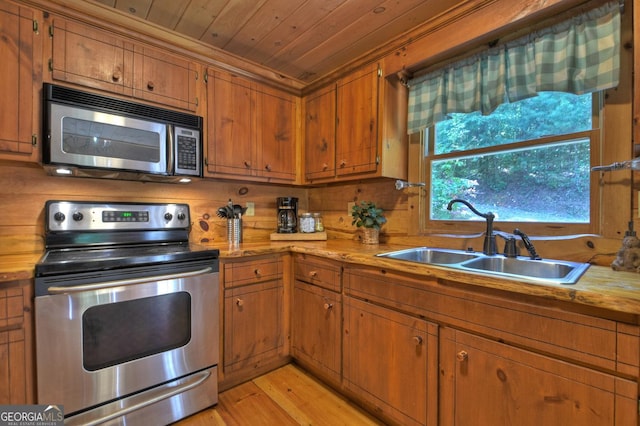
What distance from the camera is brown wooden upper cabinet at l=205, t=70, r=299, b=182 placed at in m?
1.97

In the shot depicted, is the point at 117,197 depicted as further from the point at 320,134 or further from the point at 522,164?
the point at 522,164

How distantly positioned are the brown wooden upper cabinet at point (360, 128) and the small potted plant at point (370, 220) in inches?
9.2

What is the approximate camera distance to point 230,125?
2.04 m

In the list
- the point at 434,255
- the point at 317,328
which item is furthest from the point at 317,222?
the point at 434,255

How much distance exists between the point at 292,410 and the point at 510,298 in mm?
1290

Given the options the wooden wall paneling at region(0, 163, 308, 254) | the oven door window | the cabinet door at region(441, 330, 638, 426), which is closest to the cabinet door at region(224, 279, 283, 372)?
the oven door window

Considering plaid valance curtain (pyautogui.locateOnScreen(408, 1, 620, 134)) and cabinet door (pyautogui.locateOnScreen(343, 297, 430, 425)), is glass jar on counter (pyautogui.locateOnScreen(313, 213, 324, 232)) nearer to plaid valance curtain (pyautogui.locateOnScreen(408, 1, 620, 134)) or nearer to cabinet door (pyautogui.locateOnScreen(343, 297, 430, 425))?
cabinet door (pyautogui.locateOnScreen(343, 297, 430, 425))

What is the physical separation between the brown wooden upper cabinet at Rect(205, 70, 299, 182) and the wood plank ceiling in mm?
253

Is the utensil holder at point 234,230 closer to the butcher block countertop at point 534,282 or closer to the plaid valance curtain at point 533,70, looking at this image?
the butcher block countertop at point 534,282

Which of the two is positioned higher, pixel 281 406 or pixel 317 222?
pixel 317 222

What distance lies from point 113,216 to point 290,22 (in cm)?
154

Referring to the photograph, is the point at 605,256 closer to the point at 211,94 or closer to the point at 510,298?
the point at 510,298

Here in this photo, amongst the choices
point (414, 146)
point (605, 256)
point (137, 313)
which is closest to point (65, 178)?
point (137, 313)

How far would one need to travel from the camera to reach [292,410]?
1616 millimetres
